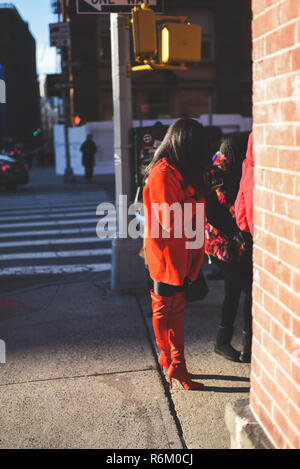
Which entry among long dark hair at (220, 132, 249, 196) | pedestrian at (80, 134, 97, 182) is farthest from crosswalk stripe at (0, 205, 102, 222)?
long dark hair at (220, 132, 249, 196)

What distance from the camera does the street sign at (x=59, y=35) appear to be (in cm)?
2100

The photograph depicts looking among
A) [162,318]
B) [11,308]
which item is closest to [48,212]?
[11,308]

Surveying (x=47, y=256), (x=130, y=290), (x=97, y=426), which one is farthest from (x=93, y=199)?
(x=97, y=426)

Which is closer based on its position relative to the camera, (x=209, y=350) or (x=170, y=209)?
(x=170, y=209)

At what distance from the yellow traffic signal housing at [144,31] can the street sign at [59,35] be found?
1701cm

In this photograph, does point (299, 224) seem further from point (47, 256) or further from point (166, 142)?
point (47, 256)

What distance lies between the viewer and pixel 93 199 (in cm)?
1692

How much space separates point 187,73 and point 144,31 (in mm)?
24380

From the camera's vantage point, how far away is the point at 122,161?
20.0 feet

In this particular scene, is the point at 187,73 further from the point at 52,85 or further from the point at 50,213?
the point at 50,213

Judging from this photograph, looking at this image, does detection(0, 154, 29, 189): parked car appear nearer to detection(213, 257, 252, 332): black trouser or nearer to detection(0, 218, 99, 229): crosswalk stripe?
detection(0, 218, 99, 229): crosswalk stripe

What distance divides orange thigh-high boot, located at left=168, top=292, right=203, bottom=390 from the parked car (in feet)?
57.8

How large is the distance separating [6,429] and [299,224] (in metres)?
2.33

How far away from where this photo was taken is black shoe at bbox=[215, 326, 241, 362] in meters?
4.27
